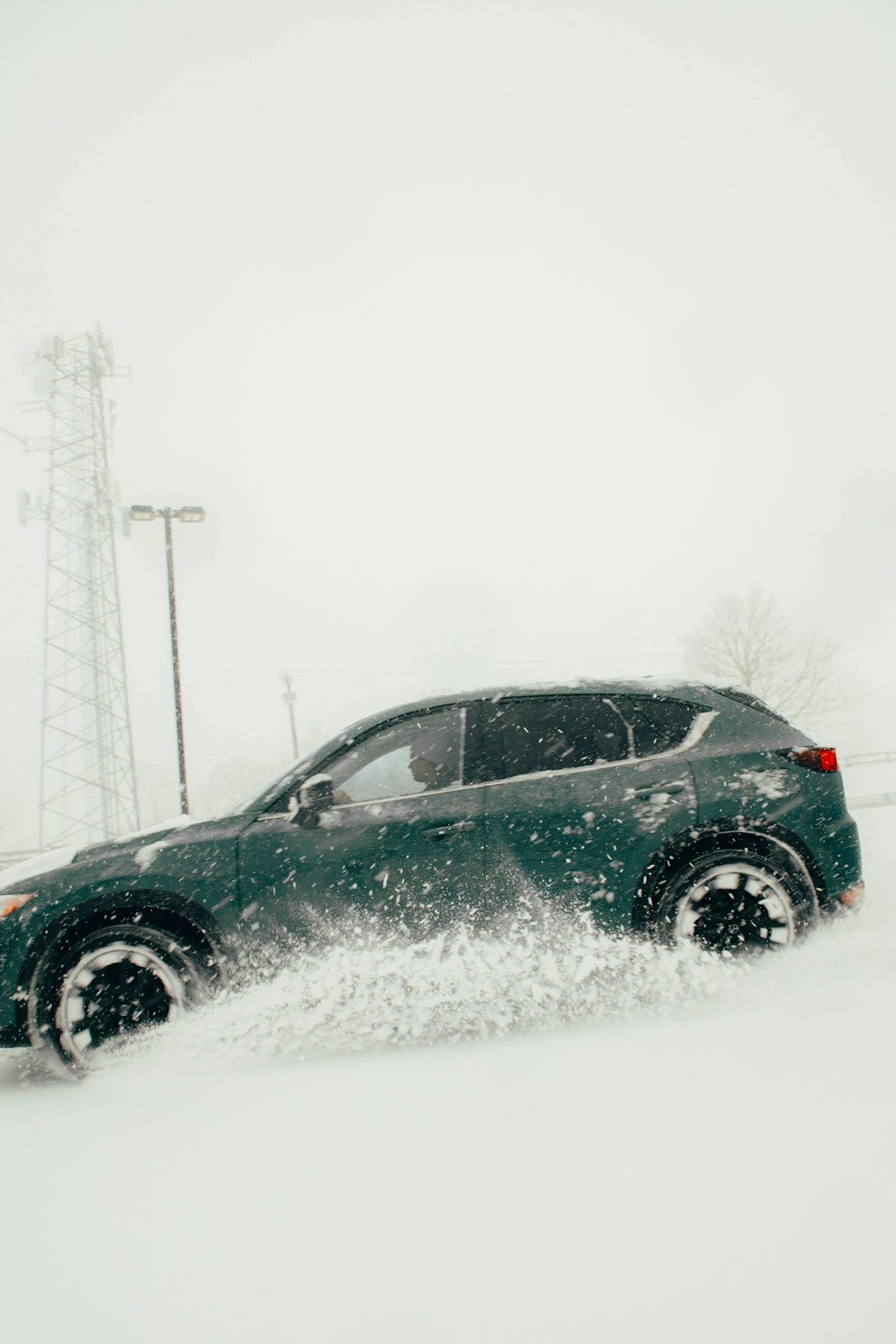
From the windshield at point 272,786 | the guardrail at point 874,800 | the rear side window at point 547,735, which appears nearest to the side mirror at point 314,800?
the windshield at point 272,786

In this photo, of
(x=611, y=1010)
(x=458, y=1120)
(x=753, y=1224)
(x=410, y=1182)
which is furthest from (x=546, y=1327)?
(x=611, y=1010)

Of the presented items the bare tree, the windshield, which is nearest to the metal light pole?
the windshield

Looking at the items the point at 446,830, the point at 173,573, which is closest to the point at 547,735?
the point at 446,830

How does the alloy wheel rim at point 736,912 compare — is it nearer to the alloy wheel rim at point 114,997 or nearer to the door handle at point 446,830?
the door handle at point 446,830

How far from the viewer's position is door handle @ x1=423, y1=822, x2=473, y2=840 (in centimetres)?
352

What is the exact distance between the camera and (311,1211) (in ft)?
6.42

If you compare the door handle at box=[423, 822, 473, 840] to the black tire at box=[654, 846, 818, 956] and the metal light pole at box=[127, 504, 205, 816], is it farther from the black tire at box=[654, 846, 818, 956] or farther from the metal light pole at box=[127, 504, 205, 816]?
the metal light pole at box=[127, 504, 205, 816]

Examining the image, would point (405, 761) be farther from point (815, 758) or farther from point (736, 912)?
point (815, 758)

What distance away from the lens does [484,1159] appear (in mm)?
2154

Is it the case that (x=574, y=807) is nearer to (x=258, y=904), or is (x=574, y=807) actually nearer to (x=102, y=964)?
(x=258, y=904)

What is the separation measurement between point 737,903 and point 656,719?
96 cm

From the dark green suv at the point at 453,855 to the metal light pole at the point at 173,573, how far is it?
1185 centimetres

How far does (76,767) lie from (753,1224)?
22.8m

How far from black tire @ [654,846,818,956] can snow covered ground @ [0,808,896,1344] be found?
0.12 metres
